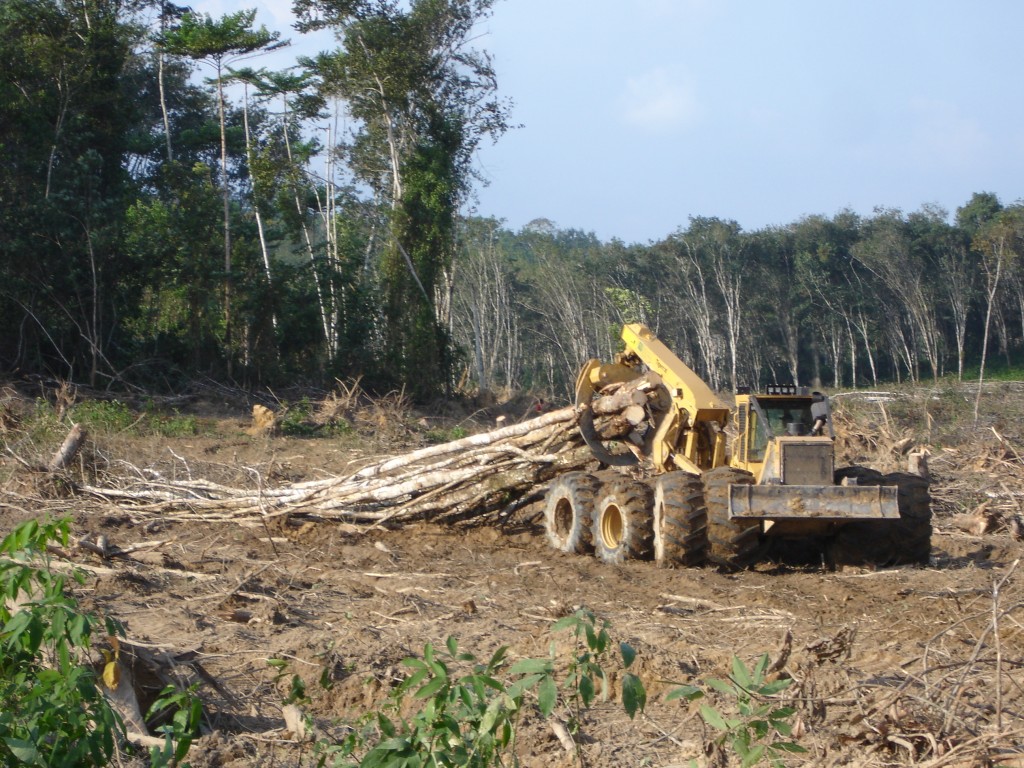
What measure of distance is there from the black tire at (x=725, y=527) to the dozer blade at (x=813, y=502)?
0.18 m

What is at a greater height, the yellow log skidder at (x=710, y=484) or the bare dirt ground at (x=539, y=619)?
the yellow log skidder at (x=710, y=484)

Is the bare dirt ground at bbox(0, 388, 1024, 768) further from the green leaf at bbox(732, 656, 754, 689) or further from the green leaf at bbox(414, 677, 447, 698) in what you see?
the green leaf at bbox(414, 677, 447, 698)

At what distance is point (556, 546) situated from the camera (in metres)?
11.1

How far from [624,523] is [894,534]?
2464mm

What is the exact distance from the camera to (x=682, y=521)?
945 centimetres

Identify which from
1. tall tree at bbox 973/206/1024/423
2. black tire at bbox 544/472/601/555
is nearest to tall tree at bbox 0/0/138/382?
black tire at bbox 544/472/601/555

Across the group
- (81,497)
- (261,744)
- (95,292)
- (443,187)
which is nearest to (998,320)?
(443,187)

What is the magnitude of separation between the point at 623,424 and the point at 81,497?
5.88 metres

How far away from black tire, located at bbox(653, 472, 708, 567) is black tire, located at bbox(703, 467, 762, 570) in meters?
0.07

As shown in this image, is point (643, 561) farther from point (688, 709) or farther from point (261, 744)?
point (261, 744)

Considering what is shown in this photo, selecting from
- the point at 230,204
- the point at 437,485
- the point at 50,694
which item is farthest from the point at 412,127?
the point at 50,694

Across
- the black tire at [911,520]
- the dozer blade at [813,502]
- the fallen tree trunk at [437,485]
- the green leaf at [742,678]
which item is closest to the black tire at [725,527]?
the dozer blade at [813,502]

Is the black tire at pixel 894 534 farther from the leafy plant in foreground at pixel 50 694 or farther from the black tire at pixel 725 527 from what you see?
the leafy plant in foreground at pixel 50 694

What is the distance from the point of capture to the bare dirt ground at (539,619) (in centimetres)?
482
